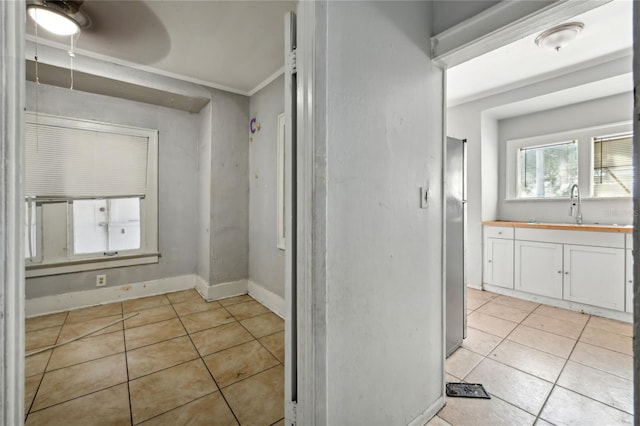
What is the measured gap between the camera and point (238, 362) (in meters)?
2.11

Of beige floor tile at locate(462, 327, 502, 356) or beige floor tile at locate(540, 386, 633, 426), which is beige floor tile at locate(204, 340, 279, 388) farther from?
beige floor tile at locate(540, 386, 633, 426)

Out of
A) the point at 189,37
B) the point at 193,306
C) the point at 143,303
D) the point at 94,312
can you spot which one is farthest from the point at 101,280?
the point at 189,37

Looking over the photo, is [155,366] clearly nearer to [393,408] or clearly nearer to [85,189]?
[393,408]

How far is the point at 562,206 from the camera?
12.0 ft

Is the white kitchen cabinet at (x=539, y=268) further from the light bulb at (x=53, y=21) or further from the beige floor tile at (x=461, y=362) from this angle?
the light bulb at (x=53, y=21)

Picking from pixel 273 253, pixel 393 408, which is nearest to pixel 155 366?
pixel 273 253

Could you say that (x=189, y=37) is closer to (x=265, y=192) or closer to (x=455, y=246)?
(x=265, y=192)

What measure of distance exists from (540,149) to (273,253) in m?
4.02

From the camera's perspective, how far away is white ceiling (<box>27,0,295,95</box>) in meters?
2.02

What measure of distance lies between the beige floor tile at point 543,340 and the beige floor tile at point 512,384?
0.52 meters

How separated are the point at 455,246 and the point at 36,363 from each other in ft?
11.2

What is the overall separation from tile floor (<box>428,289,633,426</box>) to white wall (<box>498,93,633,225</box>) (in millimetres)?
1313

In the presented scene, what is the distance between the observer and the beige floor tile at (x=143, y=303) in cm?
309

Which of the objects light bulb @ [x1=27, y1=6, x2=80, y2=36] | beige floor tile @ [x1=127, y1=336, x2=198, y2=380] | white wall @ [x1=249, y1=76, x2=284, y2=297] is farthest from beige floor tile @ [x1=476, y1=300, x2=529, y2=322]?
light bulb @ [x1=27, y1=6, x2=80, y2=36]
